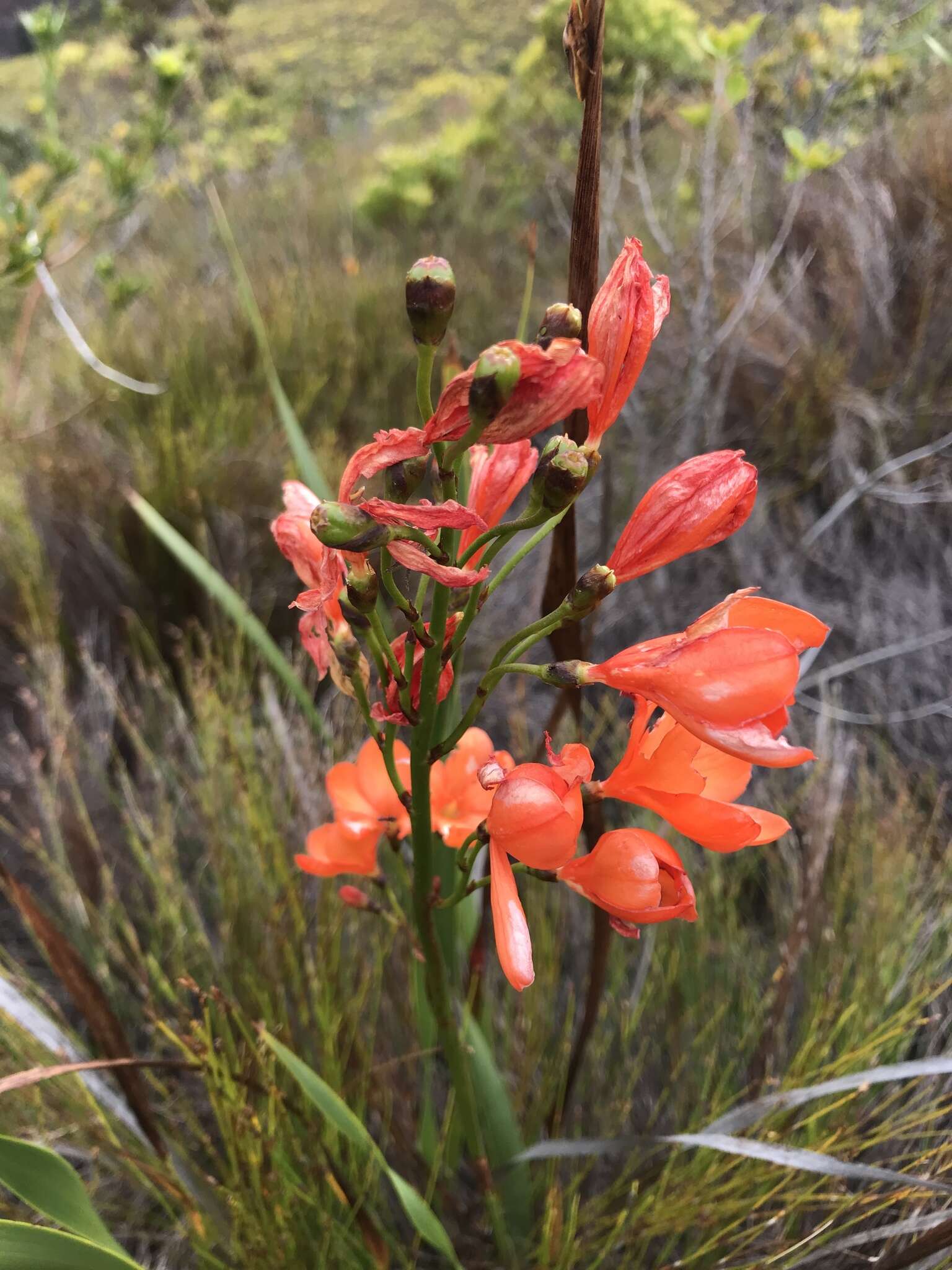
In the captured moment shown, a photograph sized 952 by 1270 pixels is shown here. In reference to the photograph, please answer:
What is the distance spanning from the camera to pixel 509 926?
1.33 ft

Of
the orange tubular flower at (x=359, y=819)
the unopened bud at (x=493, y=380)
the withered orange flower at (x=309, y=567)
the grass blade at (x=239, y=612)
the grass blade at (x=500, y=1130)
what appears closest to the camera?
the unopened bud at (x=493, y=380)

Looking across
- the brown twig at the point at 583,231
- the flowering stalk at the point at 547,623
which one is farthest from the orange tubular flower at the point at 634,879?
the brown twig at the point at 583,231

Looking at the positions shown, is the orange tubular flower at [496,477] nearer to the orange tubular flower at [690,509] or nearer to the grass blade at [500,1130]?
the orange tubular flower at [690,509]

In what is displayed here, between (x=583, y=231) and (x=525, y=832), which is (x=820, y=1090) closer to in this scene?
(x=525, y=832)

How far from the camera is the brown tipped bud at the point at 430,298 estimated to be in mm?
375

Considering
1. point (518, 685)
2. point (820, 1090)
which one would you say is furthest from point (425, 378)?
point (518, 685)

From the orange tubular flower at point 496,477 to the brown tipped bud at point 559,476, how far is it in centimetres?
5

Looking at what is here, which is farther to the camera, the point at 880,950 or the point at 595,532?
the point at 595,532

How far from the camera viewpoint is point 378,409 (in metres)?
2.39

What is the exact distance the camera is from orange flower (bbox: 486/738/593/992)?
1.26 ft

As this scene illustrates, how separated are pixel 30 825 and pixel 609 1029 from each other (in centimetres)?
96

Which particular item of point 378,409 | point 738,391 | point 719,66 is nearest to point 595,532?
point 738,391

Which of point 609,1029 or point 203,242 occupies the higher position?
point 203,242

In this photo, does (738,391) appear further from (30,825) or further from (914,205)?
(30,825)
